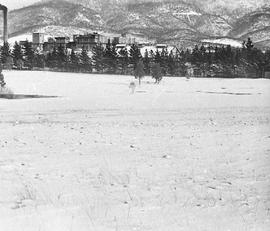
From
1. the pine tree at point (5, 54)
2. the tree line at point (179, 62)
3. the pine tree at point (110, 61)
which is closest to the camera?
the tree line at point (179, 62)

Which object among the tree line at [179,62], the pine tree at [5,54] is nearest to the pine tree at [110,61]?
the tree line at [179,62]

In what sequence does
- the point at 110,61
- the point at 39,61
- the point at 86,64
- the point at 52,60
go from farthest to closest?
the point at 39,61
the point at 52,60
the point at 86,64
the point at 110,61

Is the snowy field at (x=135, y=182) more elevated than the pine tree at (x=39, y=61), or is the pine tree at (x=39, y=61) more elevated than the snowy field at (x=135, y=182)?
the pine tree at (x=39, y=61)

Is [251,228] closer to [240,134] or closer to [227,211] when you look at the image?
[227,211]

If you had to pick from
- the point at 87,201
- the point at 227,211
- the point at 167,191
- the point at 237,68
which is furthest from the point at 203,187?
the point at 237,68

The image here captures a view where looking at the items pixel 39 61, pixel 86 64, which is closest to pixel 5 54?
pixel 39 61

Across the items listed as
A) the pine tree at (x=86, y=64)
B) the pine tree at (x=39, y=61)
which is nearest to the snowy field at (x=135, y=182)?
A: the pine tree at (x=86, y=64)

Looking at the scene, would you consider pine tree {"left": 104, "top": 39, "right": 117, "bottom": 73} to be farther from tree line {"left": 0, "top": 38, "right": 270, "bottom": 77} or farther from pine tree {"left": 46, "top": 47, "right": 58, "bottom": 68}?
pine tree {"left": 46, "top": 47, "right": 58, "bottom": 68}

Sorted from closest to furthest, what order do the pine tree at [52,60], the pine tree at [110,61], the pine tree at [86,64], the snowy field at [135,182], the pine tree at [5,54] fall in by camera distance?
1. the snowy field at [135,182]
2. the pine tree at [110,61]
3. the pine tree at [86,64]
4. the pine tree at [5,54]
5. the pine tree at [52,60]

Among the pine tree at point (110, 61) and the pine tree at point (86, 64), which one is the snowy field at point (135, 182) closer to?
the pine tree at point (110, 61)

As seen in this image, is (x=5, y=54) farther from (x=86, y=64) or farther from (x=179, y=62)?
(x=179, y=62)

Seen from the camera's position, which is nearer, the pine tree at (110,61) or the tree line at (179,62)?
the tree line at (179,62)
